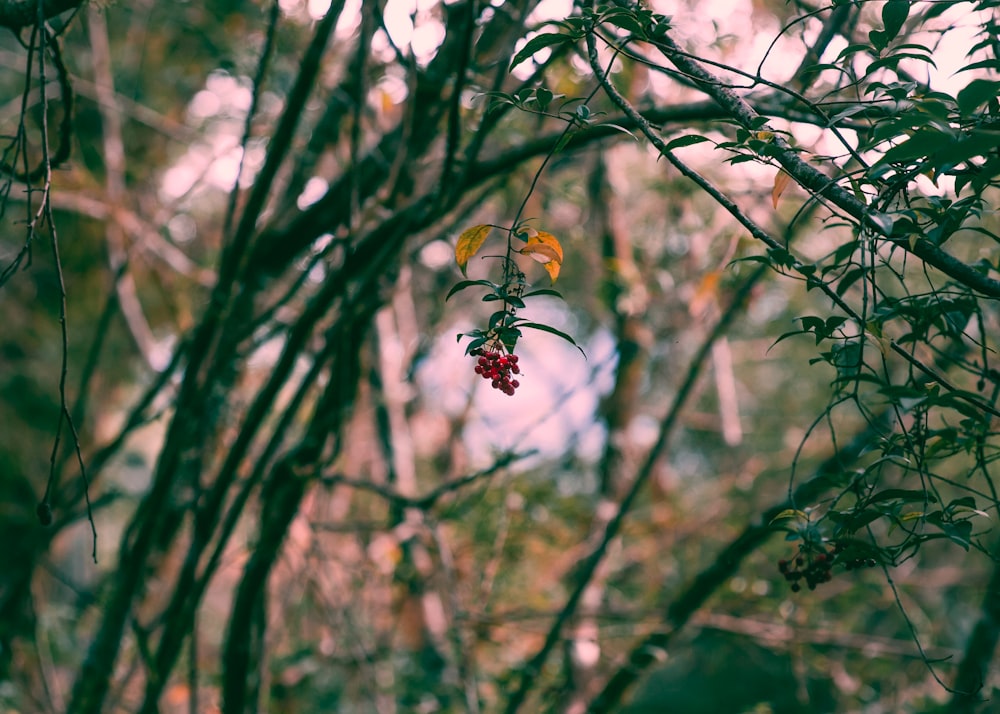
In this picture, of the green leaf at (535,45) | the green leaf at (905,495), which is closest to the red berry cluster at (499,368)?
the green leaf at (535,45)

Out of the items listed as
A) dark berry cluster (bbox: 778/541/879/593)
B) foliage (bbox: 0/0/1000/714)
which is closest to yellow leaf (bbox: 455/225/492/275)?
foliage (bbox: 0/0/1000/714)

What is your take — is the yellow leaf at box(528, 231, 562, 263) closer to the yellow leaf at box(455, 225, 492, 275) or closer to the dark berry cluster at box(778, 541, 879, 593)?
the yellow leaf at box(455, 225, 492, 275)

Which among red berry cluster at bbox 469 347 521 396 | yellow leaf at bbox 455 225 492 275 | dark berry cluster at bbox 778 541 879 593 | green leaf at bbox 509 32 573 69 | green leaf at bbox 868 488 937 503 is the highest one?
green leaf at bbox 509 32 573 69

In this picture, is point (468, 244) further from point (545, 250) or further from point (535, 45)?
point (535, 45)

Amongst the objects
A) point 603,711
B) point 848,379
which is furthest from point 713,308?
point 848,379

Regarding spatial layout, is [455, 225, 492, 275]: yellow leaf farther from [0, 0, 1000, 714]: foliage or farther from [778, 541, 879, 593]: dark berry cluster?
[778, 541, 879, 593]: dark berry cluster

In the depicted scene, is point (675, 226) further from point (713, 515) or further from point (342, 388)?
point (342, 388)

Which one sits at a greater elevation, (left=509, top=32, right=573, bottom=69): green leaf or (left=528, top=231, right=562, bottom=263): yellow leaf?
(left=509, top=32, right=573, bottom=69): green leaf

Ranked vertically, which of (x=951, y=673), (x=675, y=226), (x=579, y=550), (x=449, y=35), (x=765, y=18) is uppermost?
(x=765, y=18)

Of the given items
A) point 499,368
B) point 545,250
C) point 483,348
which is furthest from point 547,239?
point 483,348
